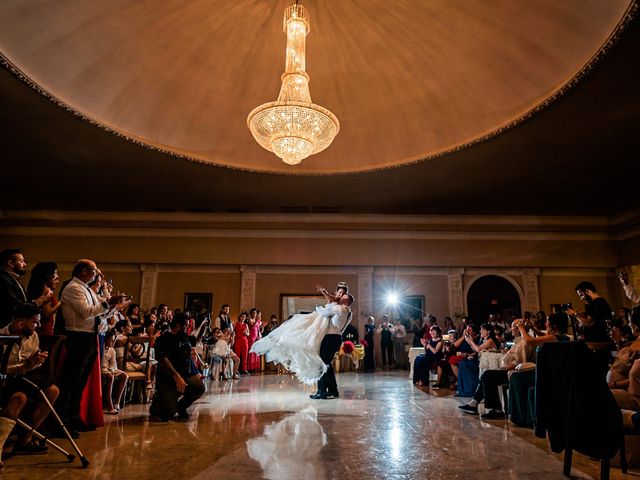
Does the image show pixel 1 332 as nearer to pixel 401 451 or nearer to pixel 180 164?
pixel 401 451

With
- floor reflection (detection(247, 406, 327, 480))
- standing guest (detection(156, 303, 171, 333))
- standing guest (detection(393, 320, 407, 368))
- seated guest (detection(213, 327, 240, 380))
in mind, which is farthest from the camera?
standing guest (detection(393, 320, 407, 368))

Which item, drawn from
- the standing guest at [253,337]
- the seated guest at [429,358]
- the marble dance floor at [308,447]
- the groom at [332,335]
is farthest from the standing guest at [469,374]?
the standing guest at [253,337]

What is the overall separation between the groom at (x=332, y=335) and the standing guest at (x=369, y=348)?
574 cm

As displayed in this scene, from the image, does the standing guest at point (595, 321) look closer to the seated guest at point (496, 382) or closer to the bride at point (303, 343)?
the seated guest at point (496, 382)

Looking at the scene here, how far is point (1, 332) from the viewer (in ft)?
10.9

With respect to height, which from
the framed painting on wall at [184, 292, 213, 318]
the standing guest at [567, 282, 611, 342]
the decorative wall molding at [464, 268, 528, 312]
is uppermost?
the decorative wall molding at [464, 268, 528, 312]

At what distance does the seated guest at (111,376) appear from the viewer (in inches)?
205

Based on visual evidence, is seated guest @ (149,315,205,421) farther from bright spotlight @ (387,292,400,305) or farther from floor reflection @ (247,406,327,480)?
bright spotlight @ (387,292,400,305)

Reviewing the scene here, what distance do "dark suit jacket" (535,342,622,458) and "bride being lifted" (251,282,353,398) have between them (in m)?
3.43

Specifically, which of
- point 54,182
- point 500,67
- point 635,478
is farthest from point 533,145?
point 54,182

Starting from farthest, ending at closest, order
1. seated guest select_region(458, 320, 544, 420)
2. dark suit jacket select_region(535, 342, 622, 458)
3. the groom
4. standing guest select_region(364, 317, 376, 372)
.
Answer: standing guest select_region(364, 317, 376, 372) → the groom → seated guest select_region(458, 320, 544, 420) → dark suit jacket select_region(535, 342, 622, 458)

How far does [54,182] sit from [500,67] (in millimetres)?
10373

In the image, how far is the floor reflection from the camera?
299 cm

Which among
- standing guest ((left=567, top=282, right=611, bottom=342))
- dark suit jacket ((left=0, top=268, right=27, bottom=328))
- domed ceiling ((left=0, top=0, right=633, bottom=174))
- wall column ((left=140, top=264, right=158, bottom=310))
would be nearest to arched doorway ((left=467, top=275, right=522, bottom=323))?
domed ceiling ((left=0, top=0, right=633, bottom=174))
